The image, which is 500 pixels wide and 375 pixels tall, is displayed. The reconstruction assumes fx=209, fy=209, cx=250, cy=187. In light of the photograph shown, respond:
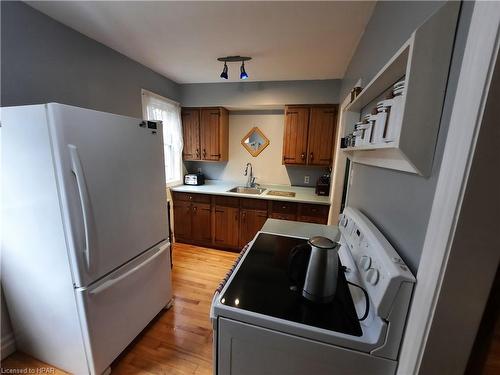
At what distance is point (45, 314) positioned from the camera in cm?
133

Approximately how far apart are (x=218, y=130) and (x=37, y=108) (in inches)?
90.2

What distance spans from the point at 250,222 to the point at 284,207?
522mm

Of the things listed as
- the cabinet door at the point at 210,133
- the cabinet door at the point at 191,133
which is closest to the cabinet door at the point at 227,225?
the cabinet door at the point at 210,133

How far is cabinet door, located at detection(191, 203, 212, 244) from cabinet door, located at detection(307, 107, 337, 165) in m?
1.68

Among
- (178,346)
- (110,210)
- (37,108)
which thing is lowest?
(178,346)

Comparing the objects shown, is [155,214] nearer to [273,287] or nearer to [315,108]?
[273,287]

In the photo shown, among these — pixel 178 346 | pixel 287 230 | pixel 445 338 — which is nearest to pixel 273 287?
pixel 445 338

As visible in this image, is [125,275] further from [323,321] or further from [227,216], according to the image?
[227,216]

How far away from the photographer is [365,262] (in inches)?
33.4

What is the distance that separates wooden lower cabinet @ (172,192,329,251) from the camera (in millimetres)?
2711

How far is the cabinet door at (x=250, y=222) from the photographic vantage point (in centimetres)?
285

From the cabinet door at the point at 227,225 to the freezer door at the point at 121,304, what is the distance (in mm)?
1204

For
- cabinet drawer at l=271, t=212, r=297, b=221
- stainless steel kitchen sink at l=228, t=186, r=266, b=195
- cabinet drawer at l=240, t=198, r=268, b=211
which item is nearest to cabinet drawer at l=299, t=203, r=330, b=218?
cabinet drawer at l=271, t=212, r=297, b=221

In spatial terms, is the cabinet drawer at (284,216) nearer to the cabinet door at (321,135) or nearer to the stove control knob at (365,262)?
the cabinet door at (321,135)
